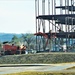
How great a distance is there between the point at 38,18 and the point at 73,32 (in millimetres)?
8360

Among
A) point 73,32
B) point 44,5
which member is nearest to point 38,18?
point 44,5

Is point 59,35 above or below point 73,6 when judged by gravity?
below

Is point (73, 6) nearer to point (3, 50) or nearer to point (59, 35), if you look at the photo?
point (59, 35)

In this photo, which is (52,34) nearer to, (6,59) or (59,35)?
(59,35)

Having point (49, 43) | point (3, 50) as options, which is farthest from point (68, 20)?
point (3, 50)

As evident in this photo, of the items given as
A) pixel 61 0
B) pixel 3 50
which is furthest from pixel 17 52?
pixel 61 0

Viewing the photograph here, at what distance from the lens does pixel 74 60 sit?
5788 centimetres

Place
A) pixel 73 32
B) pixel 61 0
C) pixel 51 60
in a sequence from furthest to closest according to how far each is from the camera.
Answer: pixel 61 0 < pixel 73 32 < pixel 51 60

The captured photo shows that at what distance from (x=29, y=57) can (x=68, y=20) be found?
20.1m

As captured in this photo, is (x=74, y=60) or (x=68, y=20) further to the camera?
(x=68, y=20)

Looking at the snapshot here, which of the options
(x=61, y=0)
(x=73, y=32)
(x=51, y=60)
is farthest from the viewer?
(x=61, y=0)

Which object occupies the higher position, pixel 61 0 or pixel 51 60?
pixel 61 0

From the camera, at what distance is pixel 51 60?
188ft

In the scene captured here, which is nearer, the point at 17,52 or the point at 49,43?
the point at 17,52
